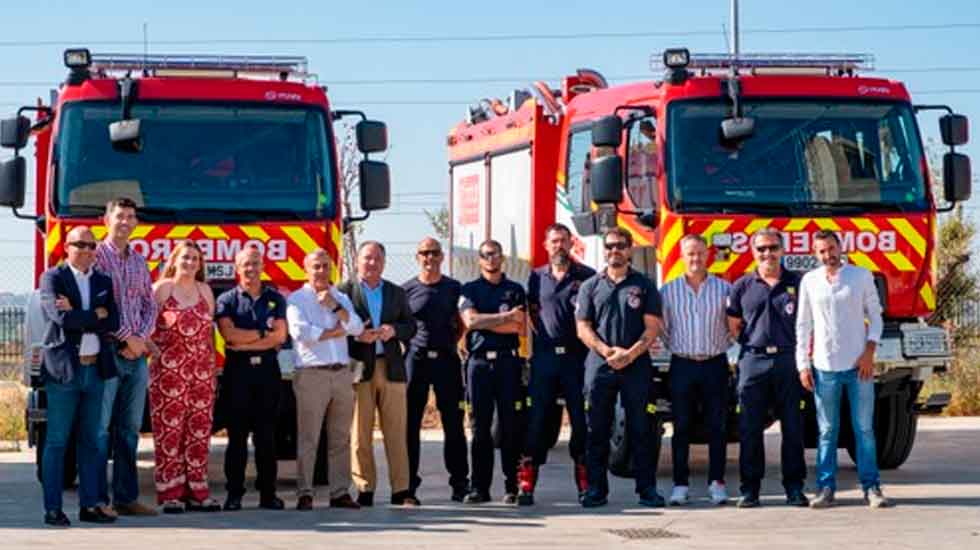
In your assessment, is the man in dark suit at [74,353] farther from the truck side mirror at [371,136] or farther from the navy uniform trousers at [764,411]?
the navy uniform trousers at [764,411]

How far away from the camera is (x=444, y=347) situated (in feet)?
47.4

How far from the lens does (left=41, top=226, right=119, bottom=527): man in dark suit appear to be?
504 inches

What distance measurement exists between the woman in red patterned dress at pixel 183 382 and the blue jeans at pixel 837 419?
418cm

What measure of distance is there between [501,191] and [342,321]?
16.8ft

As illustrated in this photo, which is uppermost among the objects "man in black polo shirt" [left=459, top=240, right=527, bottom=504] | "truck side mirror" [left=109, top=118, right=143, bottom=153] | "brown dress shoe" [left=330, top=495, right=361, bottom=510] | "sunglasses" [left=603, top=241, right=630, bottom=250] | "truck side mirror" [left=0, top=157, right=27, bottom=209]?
"truck side mirror" [left=109, top=118, right=143, bottom=153]

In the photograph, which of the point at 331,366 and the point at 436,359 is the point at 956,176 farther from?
the point at 331,366

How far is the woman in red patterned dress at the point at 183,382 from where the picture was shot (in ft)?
45.1

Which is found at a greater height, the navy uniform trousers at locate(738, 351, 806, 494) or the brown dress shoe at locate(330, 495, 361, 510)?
the navy uniform trousers at locate(738, 351, 806, 494)

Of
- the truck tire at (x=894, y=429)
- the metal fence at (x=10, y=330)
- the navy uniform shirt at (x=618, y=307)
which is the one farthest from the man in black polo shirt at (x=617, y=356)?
the metal fence at (x=10, y=330)

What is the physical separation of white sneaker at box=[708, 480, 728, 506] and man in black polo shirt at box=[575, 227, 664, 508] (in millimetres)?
373

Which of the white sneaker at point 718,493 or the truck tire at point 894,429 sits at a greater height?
the truck tire at point 894,429

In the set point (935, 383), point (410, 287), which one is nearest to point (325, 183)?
point (410, 287)

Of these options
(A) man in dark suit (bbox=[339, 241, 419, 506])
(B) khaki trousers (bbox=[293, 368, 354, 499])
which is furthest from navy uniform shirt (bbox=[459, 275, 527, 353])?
(B) khaki trousers (bbox=[293, 368, 354, 499])

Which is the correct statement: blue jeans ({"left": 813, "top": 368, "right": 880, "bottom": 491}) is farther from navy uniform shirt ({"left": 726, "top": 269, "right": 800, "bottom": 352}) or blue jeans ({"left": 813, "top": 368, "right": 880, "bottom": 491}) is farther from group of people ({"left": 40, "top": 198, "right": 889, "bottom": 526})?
navy uniform shirt ({"left": 726, "top": 269, "right": 800, "bottom": 352})
